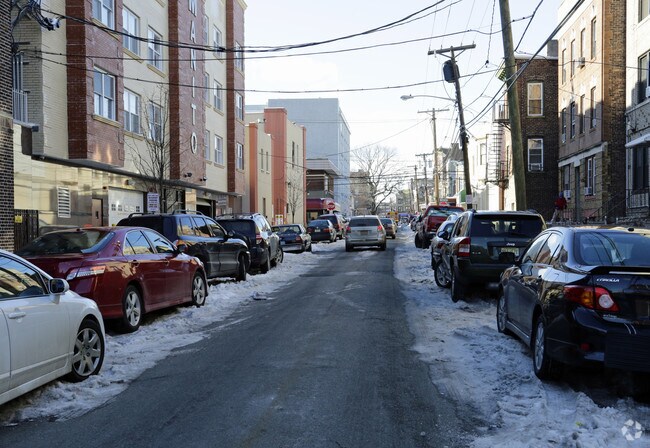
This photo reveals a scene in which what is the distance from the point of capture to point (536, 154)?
126ft

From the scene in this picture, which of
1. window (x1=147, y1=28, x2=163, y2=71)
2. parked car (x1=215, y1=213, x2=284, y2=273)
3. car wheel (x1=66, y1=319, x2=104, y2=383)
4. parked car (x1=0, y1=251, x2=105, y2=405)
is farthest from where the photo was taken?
window (x1=147, y1=28, x2=163, y2=71)

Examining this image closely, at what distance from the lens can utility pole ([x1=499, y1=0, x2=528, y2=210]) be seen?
1612cm

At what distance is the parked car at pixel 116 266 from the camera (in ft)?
26.4

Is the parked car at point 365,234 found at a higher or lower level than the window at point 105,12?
lower

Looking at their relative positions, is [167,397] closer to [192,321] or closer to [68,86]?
[192,321]

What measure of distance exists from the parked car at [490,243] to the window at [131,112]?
49.4 feet

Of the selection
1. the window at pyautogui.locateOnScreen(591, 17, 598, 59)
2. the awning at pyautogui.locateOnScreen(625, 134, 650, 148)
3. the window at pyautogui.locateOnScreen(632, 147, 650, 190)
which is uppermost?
the window at pyautogui.locateOnScreen(591, 17, 598, 59)

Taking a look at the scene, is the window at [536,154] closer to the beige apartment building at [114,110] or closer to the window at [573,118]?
the window at [573,118]

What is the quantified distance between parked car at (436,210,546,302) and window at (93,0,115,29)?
1454cm

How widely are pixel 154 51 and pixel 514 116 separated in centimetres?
1572

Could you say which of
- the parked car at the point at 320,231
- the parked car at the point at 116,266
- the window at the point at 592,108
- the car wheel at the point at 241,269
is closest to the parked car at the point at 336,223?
the parked car at the point at 320,231

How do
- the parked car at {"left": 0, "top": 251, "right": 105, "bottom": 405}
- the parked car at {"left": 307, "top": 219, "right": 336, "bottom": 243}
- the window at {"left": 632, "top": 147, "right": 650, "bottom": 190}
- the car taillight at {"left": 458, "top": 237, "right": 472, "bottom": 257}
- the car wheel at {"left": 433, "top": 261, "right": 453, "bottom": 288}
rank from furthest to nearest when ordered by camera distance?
the parked car at {"left": 307, "top": 219, "right": 336, "bottom": 243} → the window at {"left": 632, "top": 147, "right": 650, "bottom": 190} → the car wheel at {"left": 433, "top": 261, "right": 453, "bottom": 288} → the car taillight at {"left": 458, "top": 237, "right": 472, "bottom": 257} → the parked car at {"left": 0, "top": 251, "right": 105, "bottom": 405}

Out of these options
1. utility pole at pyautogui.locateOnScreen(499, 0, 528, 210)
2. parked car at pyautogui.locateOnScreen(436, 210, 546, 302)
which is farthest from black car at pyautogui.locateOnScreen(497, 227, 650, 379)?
utility pole at pyautogui.locateOnScreen(499, 0, 528, 210)

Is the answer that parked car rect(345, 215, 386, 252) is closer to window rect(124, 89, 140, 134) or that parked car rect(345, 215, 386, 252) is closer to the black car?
window rect(124, 89, 140, 134)
